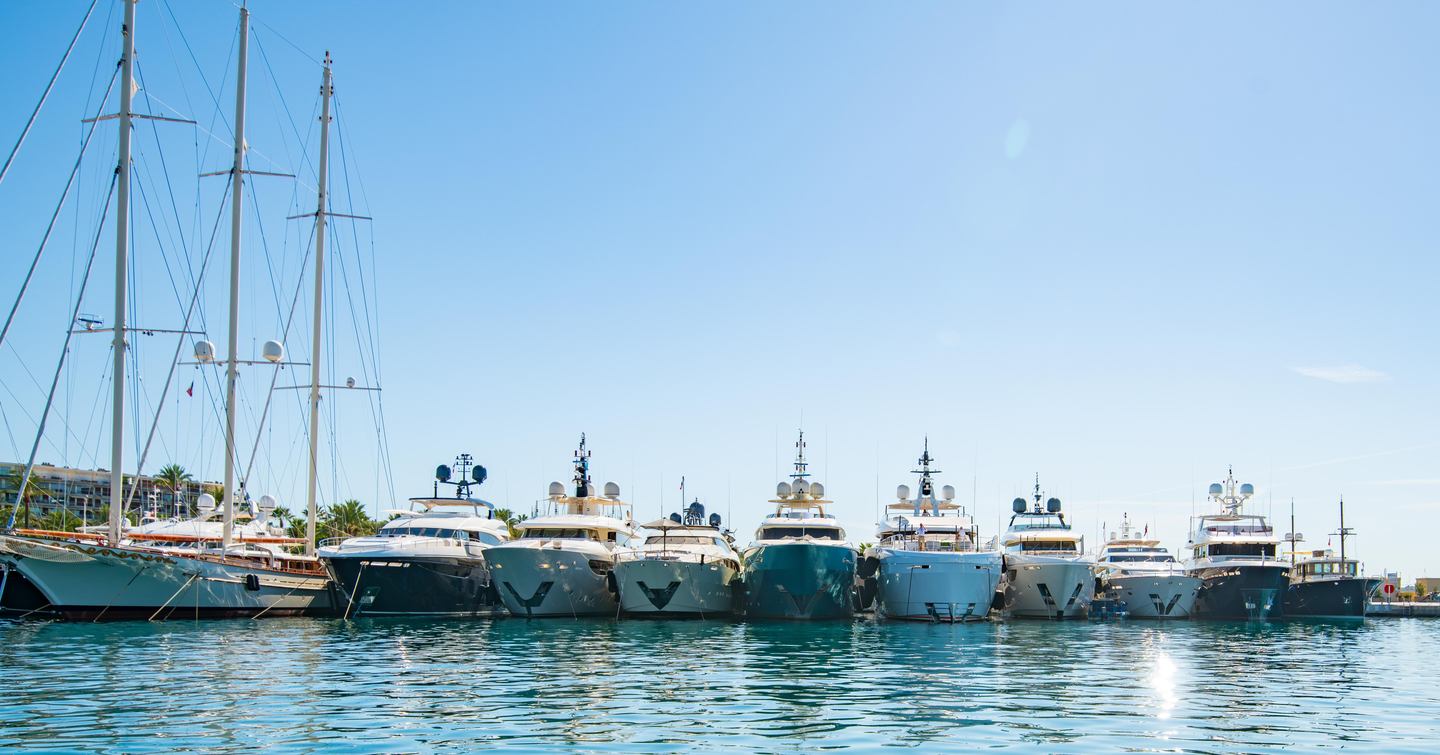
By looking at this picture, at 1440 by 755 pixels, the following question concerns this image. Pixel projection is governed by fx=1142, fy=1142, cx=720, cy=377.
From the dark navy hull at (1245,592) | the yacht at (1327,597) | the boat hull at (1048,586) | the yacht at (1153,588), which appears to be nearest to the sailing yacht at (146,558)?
the boat hull at (1048,586)

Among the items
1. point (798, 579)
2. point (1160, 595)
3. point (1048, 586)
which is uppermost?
point (798, 579)

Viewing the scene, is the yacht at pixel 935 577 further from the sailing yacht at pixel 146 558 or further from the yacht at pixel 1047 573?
the sailing yacht at pixel 146 558

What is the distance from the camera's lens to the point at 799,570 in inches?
1661

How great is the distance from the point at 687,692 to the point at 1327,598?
47.0 metres

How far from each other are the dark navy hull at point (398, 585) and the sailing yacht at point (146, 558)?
2893 mm

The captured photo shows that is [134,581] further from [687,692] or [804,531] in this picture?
[687,692]

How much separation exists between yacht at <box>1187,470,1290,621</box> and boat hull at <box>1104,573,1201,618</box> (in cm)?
127

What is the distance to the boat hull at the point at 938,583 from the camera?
43.3m

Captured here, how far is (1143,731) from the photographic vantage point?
55.7ft

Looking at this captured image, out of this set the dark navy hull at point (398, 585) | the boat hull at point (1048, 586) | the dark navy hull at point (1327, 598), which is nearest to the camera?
the dark navy hull at point (398, 585)

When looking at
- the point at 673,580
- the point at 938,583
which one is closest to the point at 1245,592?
the point at 938,583

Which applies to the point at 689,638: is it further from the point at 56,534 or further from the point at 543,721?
the point at 56,534

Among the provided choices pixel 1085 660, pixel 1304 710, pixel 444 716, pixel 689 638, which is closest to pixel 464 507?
pixel 689 638

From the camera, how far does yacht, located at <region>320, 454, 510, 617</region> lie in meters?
42.8
